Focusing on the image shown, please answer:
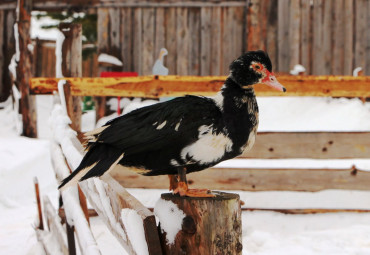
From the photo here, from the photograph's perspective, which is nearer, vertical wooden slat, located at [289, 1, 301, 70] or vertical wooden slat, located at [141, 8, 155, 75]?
vertical wooden slat, located at [289, 1, 301, 70]

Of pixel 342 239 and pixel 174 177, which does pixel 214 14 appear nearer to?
pixel 342 239

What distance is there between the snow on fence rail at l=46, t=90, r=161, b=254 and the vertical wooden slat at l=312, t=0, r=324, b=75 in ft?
20.9

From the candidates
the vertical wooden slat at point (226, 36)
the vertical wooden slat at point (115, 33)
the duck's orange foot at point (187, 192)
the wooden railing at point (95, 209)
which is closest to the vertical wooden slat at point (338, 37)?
the vertical wooden slat at point (226, 36)

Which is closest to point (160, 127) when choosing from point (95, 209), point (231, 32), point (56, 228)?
point (95, 209)

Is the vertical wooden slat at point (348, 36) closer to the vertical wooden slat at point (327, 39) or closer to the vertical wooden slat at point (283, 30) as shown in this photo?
the vertical wooden slat at point (327, 39)

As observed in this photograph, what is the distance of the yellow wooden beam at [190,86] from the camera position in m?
4.30

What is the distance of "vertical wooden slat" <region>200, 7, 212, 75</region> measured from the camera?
9.09 metres

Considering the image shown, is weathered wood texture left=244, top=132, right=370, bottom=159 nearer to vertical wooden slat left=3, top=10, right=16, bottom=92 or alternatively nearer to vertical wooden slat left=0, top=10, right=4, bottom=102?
vertical wooden slat left=3, top=10, right=16, bottom=92

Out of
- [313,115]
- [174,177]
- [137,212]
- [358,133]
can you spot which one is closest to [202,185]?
[358,133]

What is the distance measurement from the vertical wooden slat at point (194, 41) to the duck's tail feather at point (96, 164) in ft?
24.0

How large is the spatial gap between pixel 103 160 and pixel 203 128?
40 centimetres

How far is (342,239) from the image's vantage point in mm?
4184

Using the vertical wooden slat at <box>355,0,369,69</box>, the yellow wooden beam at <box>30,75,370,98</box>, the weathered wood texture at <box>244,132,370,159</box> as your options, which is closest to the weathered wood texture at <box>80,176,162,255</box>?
the yellow wooden beam at <box>30,75,370,98</box>

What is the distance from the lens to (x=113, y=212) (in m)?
1.93
